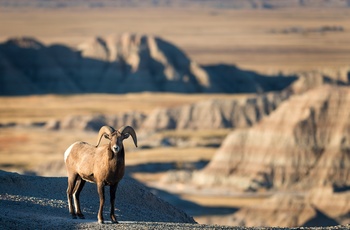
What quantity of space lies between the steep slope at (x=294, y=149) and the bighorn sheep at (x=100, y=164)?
176 feet

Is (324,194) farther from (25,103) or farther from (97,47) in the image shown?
(97,47)

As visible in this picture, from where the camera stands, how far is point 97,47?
154875 millimetres

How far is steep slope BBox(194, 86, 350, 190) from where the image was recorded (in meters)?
76.4

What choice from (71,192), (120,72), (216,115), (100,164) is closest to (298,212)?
(71,192)

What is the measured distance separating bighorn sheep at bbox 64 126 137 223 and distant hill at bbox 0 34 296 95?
126 m

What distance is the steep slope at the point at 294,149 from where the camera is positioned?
7644 cm

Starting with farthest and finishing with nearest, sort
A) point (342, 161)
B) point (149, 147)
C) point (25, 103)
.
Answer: point (25, 103) → point (149, 147) → point (342, 161)

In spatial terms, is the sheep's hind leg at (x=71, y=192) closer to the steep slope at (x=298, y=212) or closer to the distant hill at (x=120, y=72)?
the steep slope at (x=298, y=212)

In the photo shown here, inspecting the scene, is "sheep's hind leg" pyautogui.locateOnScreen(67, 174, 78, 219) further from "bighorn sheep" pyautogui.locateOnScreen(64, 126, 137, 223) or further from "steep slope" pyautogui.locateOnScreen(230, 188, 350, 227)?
"steep slope" pyautogui.locateOnScreen(230, 188, 350, 227)

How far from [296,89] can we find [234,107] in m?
17.0

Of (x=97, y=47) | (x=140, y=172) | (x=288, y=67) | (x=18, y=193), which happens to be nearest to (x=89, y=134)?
(x=140, y=172)

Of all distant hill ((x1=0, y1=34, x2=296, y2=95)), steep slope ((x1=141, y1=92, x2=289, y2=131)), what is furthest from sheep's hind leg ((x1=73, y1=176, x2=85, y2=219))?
distant hill ((x1=0, y1=34, x2=296, y2=95))

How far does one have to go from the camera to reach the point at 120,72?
5994 inches

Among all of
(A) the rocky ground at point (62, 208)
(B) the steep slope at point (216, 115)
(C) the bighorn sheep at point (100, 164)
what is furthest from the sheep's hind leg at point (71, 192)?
(B) the steep slope at point (216, 115)
